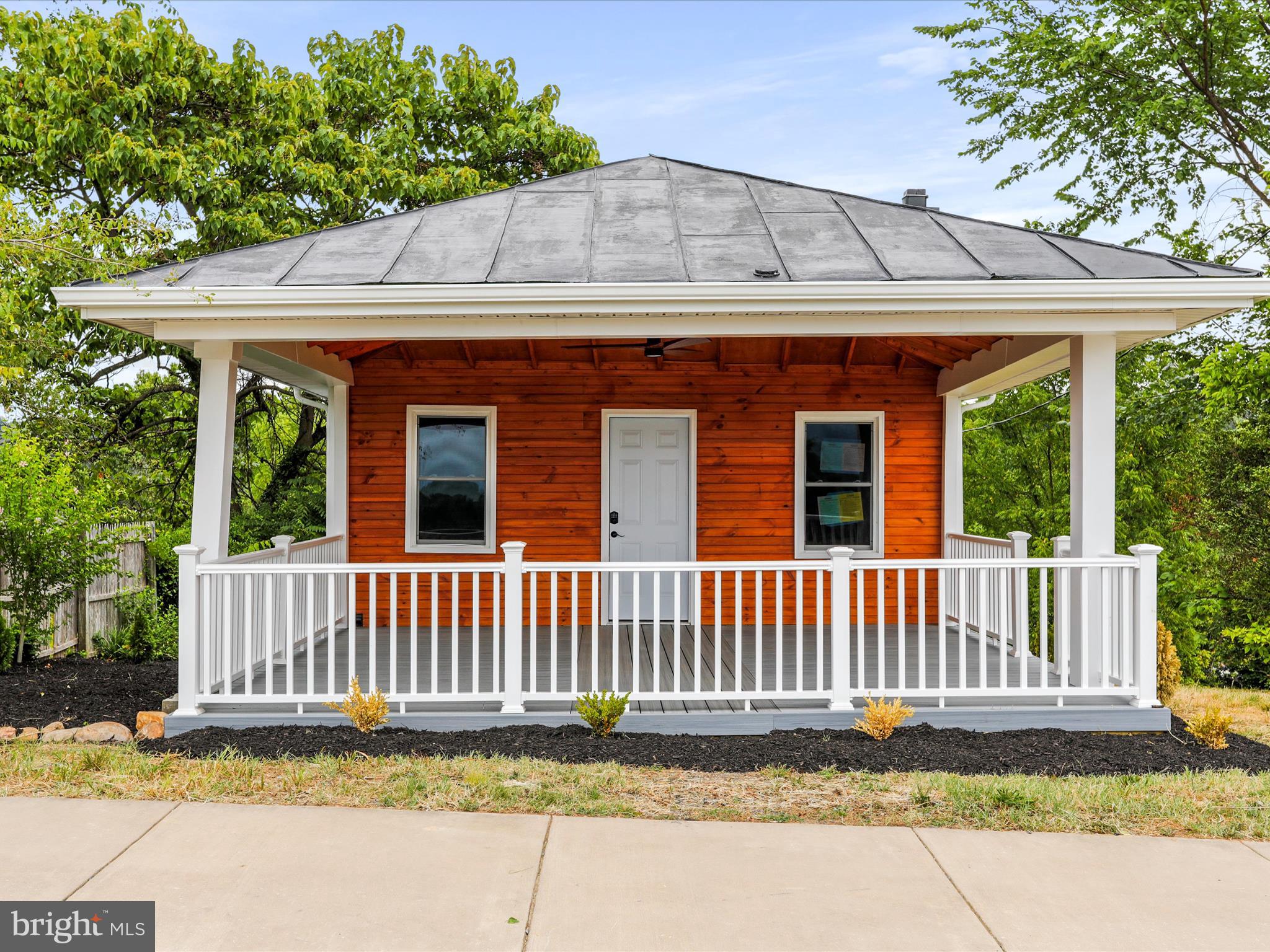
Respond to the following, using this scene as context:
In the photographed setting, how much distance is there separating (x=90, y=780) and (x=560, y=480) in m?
5.16

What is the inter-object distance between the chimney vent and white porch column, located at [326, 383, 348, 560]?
541cm

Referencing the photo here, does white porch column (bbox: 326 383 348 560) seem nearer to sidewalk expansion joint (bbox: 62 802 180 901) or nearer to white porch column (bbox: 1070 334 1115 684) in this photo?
sidewalk expansion joint (bbox: 62 802 180 901)

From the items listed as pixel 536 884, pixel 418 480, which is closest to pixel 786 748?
pixel 536 884

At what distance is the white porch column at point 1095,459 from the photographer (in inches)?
242

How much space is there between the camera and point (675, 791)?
4.75m

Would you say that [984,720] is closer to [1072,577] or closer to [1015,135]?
[1072,577]

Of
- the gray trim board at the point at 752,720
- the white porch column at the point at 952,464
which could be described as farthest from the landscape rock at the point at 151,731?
the white porch column at the point at 952,464

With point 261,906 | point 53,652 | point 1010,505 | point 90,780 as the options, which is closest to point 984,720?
point 261,906

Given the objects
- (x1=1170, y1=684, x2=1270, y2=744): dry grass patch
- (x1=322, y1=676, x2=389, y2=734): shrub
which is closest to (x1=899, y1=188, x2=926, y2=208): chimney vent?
(x1=1170, y1=684, x2=1270, y2=744): dry grass patch

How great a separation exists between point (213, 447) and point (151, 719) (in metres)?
1.75

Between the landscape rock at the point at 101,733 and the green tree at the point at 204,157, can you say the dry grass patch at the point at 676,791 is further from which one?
the green tree at the point at 204,157

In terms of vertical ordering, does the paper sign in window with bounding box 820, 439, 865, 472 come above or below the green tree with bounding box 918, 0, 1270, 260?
below

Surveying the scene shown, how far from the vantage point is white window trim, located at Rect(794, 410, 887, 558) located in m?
9.27

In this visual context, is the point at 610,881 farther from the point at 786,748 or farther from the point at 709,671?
the point at 709,671
